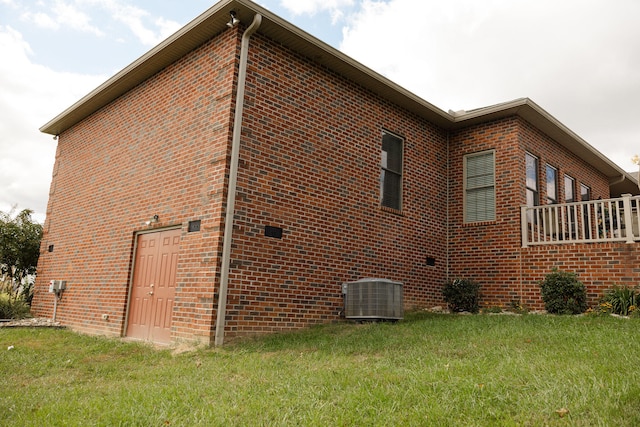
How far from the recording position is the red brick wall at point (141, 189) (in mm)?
8141

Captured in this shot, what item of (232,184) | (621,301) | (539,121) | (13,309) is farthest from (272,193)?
(13,309)

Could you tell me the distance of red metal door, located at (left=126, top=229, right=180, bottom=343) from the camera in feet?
29.1

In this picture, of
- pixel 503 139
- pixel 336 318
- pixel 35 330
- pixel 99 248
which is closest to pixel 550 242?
pixel 503 139

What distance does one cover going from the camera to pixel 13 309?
13062 mm

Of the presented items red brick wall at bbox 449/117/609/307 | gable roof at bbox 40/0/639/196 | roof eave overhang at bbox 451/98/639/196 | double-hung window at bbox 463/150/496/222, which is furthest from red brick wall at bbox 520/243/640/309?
gable roof at bbox 40/0/639/196

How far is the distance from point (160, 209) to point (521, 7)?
9.28 metres

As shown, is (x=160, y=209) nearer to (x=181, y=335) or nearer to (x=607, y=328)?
(x=181, y=335)

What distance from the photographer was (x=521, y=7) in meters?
11.3

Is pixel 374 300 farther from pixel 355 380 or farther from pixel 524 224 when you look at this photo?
pixel 524 224

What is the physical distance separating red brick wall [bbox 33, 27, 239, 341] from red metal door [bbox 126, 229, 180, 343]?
255mm

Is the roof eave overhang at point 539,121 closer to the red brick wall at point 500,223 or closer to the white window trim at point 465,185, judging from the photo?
the red brick wall at point 500,223

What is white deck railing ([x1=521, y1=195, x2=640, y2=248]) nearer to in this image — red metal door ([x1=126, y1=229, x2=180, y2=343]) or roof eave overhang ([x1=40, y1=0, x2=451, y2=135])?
roof eave overhang ([x1=40, y1=0, x2=451, y2=135])

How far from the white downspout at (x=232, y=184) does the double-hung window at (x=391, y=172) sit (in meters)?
3.96

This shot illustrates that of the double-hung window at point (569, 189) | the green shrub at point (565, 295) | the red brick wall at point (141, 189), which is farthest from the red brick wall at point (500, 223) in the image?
the red brick wall at point (141, 189)
